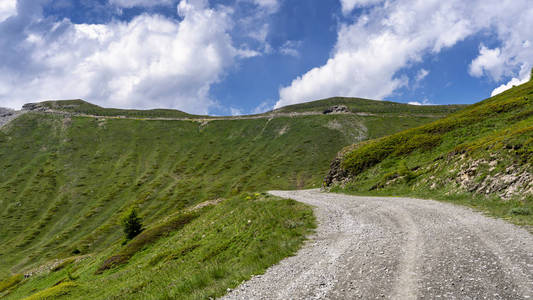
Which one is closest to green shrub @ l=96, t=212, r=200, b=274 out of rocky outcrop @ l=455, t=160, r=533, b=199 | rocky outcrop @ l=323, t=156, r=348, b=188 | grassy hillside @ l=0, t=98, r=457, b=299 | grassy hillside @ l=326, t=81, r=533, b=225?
grassy hillside @ l=0, t=98, r=457, b=299

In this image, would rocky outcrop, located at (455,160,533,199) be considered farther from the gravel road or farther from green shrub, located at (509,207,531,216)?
the gravel road

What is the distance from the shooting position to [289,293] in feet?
33.0

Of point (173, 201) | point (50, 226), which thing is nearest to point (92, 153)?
point (50, 226)

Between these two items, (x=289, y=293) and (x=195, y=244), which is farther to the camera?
(x=195, y=244)

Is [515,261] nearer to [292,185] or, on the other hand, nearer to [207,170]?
[292,185]

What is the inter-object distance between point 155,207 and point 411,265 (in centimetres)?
11477

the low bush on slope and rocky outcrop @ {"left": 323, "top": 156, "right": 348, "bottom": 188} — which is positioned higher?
rocky outcrop @ {"left": 323, "top": 156, "right": 348, "bottom": 188}

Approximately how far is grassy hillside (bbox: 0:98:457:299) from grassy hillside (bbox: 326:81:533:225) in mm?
15945

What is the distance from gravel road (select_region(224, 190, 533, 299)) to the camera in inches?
344

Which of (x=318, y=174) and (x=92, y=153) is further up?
(x=92, y=153)

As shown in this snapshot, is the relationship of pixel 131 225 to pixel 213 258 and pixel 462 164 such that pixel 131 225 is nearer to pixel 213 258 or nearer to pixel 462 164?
pixel 213 258

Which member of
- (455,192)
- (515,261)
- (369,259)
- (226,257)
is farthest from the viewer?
(455,192)

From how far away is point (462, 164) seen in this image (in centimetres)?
3114

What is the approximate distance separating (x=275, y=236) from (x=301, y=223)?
3680 mm
